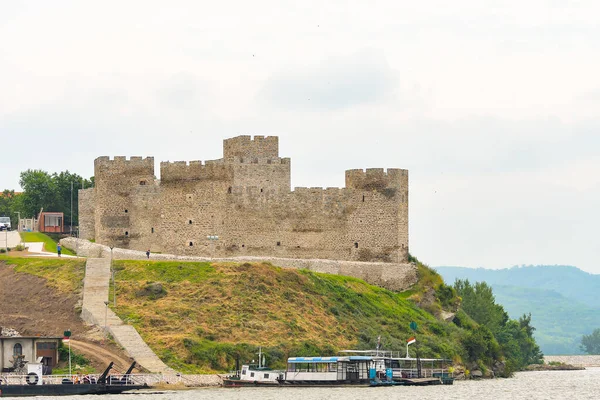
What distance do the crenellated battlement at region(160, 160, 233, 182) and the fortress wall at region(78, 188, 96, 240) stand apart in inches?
374

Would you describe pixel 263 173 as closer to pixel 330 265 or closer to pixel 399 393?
pixel 330 265

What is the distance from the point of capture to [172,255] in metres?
87.1

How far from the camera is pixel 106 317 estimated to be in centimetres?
7506

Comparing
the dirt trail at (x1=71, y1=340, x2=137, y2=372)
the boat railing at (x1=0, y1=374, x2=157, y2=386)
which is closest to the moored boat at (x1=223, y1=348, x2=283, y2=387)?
the boat railing at (x1=0, y1=374, x2=157, y2=386)

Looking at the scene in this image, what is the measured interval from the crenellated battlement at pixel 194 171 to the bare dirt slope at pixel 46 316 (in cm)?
1213

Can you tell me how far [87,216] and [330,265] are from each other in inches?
776

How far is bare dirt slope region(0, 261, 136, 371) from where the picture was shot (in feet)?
232

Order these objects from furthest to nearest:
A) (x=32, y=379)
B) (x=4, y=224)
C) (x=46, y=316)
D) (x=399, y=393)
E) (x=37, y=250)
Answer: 1. (x=4, y=224)
2. (x=37, y=250)
3. (x=46, y=316)
4. (x=399, y=393)
5. (x=32, y=379)

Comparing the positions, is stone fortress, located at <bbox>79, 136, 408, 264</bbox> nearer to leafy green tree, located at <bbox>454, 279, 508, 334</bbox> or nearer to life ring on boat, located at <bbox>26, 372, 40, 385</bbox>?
leafy green tree, located at <bbox>454, 279, 508, 334</bbox>

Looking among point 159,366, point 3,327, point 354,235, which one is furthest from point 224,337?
point 354,235

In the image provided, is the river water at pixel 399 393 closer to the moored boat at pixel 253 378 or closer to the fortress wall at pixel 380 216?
the moored boat at pixel 253 378

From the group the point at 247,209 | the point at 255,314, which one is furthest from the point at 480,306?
the point at 255,314

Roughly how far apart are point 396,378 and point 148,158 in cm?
2784

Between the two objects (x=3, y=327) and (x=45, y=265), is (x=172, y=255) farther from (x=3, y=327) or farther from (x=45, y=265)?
(x=3, y=327)
